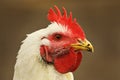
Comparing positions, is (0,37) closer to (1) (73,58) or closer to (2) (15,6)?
(2) (15,6)

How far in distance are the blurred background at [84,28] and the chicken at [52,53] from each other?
2910mm

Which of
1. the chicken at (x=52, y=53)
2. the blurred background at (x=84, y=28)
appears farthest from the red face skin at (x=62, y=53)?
the blurred background at (x=84, y=28)

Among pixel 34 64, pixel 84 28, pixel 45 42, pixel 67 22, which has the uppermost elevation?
pixel 84 28

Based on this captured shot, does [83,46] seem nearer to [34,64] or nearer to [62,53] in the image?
[62,53]

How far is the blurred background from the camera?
6301mm

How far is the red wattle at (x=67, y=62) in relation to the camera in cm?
330

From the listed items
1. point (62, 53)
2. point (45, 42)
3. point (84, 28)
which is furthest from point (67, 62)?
point (84, 28)

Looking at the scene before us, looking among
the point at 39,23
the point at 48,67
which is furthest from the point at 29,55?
the point at 39,23

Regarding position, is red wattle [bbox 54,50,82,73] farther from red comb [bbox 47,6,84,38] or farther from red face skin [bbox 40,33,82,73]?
red comb [bbox 47,6,84,38]

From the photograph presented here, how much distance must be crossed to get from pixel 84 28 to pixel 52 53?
305cm

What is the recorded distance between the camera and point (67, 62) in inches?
131

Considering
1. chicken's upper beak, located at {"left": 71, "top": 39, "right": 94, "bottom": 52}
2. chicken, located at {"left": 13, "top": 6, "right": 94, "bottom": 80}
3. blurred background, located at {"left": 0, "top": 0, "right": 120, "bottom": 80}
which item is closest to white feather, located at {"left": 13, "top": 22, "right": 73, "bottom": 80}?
chicken, located at {"left": 13, "top": 6, "right": 94, "bottom": 80}

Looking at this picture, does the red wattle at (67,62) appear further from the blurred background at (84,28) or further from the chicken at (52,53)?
the blurred background at (84,28)

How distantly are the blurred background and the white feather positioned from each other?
9.64 ft
